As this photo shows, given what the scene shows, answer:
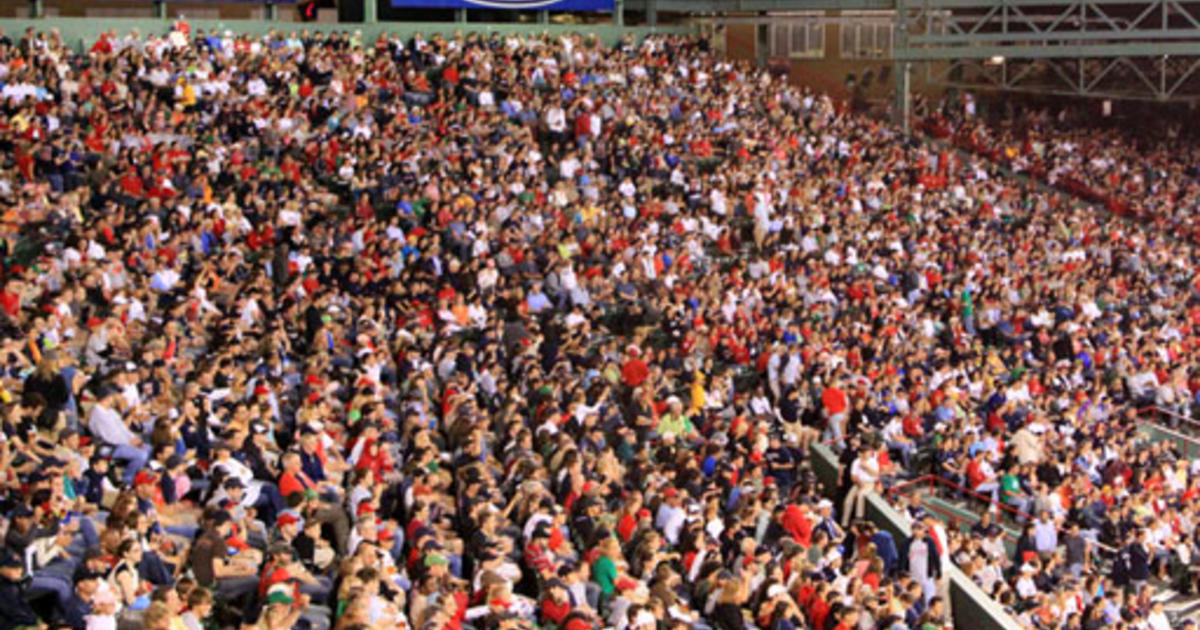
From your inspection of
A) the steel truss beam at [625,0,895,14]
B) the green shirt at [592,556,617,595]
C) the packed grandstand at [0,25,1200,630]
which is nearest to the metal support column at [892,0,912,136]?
the steel truss beam at [625,0,895,14]

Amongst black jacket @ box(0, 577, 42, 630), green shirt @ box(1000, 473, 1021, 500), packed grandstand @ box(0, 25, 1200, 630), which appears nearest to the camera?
black jacket @ box(0, 577, 42, 630)

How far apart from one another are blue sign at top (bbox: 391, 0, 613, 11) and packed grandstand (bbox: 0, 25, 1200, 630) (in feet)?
8.06

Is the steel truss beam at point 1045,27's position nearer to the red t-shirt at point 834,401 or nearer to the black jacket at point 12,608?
the red t-shirt at point 834,401

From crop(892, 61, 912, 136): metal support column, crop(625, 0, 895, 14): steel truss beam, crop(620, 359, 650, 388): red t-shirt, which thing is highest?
crop(625, 0, 895, 14): steel truss beam

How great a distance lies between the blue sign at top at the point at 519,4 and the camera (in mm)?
33688

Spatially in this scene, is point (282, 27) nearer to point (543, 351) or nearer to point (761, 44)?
point (543, 351)

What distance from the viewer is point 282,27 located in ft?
99.9

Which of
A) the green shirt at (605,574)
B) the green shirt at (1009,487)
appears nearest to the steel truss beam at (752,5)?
the green shirt at (1009,487)

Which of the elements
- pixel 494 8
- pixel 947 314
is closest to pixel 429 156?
pixel 947 314

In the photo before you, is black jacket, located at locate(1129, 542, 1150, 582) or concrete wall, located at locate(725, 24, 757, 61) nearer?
black jacket, located at locate(1129, 542, 1150, 582)

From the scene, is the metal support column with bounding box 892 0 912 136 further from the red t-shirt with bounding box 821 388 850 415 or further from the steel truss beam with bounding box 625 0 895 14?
the red t-shirt with bounding box 821 388 850 415

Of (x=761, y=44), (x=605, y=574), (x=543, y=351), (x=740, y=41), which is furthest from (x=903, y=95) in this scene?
(x=605, y=574)

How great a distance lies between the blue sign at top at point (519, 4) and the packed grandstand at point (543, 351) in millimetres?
2458

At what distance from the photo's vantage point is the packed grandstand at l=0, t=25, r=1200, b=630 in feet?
39.5
